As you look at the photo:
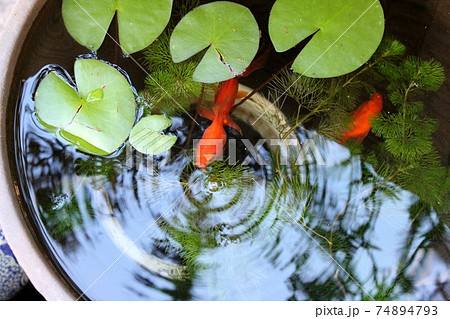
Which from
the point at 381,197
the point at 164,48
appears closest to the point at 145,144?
the point at 164,48

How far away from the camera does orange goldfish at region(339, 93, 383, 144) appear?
4.02ft

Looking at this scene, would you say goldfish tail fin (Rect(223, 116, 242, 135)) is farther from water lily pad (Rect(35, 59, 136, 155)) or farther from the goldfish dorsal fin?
water lily pad (Rect(35, 59, 136, 155))

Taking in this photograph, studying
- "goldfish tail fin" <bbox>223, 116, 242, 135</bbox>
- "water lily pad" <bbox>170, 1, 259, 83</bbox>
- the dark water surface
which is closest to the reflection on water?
the dark water surface

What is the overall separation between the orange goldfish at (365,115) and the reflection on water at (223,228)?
0.09m

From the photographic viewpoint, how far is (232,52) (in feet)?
3.46

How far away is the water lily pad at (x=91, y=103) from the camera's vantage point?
1032 millimetres

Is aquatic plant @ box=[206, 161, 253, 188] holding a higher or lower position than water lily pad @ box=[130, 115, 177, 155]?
lower

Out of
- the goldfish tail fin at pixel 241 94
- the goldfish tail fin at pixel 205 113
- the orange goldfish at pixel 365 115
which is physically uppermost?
the goldfish tail fin at pixel 241 94

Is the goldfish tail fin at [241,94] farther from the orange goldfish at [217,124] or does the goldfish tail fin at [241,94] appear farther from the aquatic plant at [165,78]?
the aquatic plant at [165,78]

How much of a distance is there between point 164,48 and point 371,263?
35.4 inches

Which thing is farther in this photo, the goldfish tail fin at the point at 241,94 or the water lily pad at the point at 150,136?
the goldfish tail fin at the point at 241,94

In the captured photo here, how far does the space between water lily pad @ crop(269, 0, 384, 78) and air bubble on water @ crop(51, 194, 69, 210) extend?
745mm

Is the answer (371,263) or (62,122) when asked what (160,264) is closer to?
(62,122)

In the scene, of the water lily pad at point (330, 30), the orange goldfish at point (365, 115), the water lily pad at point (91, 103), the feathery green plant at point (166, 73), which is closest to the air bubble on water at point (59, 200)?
the water lily pad at point (91, 103)
